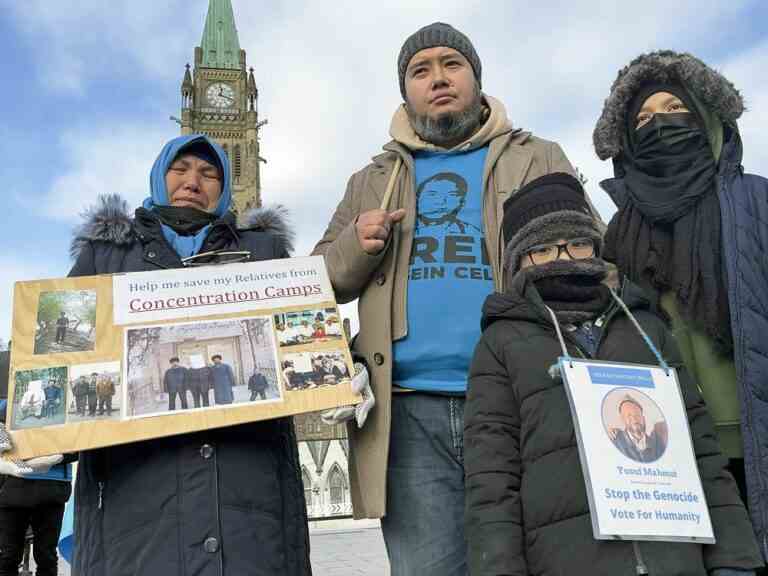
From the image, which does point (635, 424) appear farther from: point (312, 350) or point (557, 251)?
point (312, 350)

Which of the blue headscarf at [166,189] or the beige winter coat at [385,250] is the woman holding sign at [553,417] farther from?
the blue headscarf at [166,189]

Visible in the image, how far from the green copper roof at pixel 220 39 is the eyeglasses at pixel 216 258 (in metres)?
59.3

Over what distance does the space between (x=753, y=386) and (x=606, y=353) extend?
40cm

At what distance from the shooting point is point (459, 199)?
237cm

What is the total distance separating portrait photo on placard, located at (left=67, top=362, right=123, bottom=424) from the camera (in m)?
1.91

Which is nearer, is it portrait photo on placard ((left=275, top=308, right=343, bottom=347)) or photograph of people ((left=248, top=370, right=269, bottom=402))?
photograph of people ((left=248, top=370, right=269, bottom=402))

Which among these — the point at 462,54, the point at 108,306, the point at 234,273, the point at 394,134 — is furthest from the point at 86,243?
the point at 462,54

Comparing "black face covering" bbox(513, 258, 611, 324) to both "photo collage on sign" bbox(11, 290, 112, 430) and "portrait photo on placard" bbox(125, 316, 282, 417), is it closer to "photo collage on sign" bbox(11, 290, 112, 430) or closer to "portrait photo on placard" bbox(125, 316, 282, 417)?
"portrait photo on placard" bbox(125, 316, 282, 417)

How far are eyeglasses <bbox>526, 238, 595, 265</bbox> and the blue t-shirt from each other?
257 millimetres

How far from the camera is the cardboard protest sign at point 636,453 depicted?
5.03ft

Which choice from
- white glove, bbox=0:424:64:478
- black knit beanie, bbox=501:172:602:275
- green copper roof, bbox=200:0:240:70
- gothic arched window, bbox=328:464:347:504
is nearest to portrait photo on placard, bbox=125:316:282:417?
white glove, bbox=0:424:64:478

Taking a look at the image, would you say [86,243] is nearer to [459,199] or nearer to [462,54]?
[459,199]

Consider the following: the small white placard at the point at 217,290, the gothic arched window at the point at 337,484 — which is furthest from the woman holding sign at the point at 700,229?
the gothic arched window at the point at 337,484

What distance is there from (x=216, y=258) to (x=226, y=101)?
57596mm
